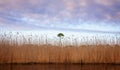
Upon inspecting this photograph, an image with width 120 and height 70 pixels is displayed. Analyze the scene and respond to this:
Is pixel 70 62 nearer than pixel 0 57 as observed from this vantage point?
No

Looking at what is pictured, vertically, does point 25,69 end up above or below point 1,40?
below

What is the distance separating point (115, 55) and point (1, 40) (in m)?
4.68

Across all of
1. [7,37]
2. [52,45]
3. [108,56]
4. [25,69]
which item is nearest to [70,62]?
[52,45]

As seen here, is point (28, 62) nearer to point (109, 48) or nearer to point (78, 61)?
point (78, 61)

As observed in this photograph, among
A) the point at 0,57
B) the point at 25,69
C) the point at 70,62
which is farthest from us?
the point at 70,62

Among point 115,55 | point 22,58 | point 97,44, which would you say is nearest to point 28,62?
point 22,58

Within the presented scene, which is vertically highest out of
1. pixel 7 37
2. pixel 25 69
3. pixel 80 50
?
pixel 7 37

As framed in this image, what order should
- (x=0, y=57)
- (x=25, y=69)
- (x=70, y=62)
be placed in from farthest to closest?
(x=70, y=62) < (x=0, y=57) < (x=25, y=69)

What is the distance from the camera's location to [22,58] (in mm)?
7582

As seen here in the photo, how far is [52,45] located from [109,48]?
7.94 feet

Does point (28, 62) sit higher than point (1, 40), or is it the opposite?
point (1, 40)

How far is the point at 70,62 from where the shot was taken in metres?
7.70

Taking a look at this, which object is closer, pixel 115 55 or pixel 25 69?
pixel 25 69

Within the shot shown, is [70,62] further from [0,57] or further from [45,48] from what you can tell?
[0,57]
